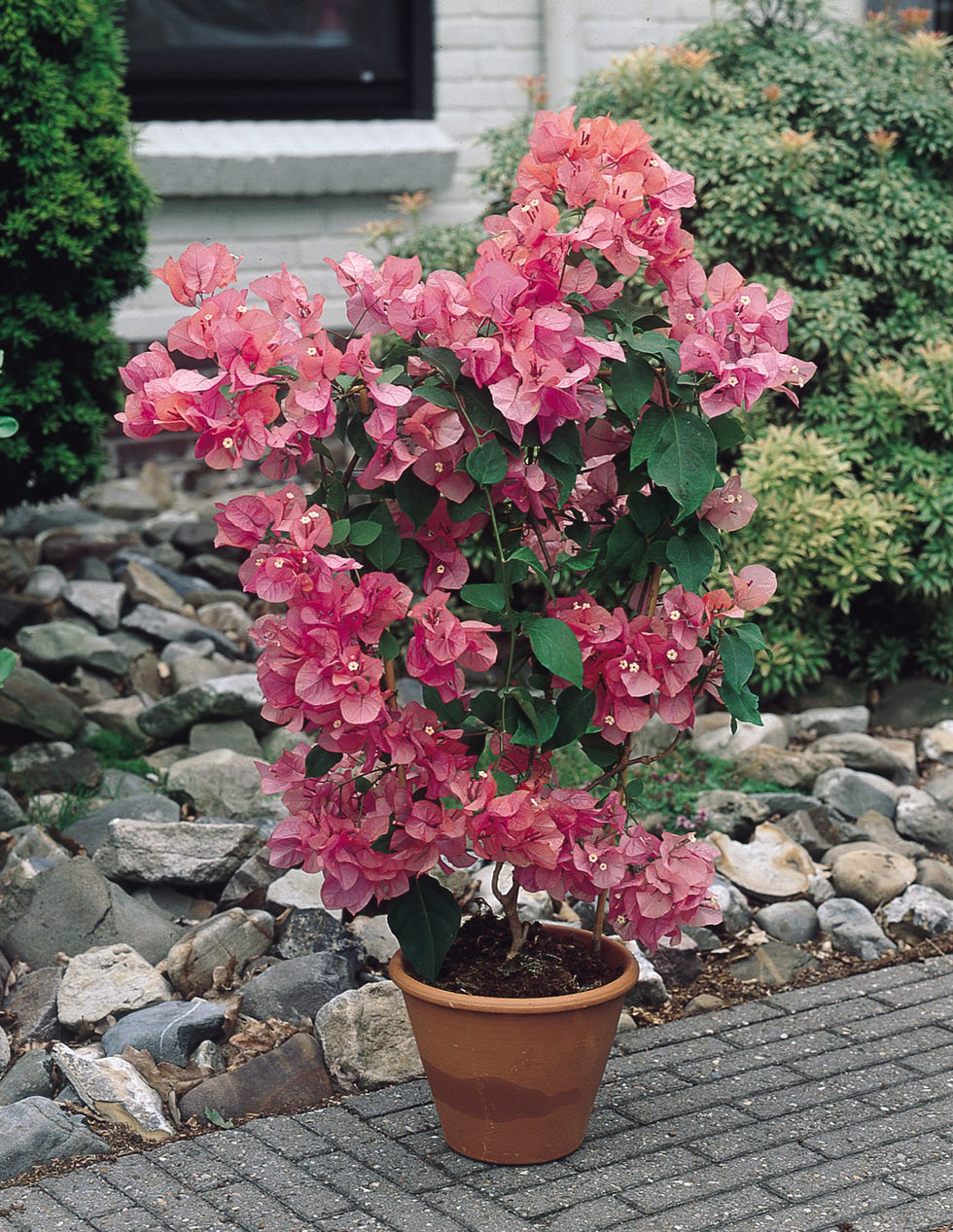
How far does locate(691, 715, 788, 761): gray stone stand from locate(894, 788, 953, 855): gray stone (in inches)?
18.1

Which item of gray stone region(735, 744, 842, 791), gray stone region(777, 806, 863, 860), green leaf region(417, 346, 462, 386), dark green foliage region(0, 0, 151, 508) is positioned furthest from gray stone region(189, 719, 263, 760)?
green leaf region(417, 346, 462, 386)

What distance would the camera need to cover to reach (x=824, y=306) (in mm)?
4766

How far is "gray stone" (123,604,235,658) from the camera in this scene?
4934 millimetres

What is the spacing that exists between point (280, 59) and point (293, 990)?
462cm

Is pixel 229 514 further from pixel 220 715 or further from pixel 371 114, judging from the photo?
pixel 371 114

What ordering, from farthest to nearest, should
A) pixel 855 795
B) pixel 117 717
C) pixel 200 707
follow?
1. pixel 117 717
2. pixel 200 707
3. pixel 855 795

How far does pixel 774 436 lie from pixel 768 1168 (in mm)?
2533

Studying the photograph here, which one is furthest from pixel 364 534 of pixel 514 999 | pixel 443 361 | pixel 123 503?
pixel 123 503

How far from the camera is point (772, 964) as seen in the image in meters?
3.32

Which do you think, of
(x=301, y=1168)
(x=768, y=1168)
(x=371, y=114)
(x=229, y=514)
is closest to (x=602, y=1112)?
(x=768, y=1168)

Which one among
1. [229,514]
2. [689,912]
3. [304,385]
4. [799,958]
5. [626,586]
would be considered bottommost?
[799,958]

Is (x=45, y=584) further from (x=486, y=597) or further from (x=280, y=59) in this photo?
(x=486, y=597)

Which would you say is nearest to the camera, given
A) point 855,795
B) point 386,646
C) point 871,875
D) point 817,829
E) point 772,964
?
point 386,646

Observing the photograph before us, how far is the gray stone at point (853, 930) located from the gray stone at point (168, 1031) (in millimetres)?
1358
